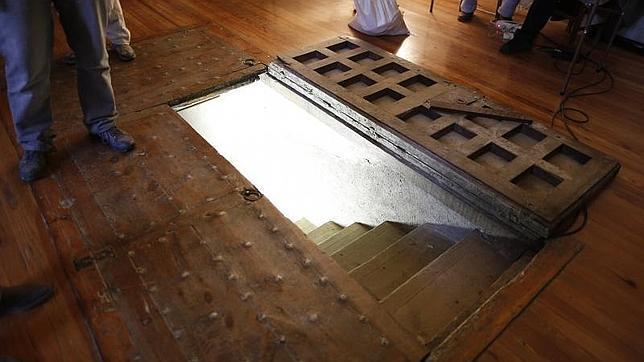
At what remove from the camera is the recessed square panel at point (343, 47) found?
104 inches

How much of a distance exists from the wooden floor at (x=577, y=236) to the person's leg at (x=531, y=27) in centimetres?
7

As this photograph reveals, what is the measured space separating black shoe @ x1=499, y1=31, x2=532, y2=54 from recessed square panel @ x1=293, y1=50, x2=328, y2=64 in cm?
112

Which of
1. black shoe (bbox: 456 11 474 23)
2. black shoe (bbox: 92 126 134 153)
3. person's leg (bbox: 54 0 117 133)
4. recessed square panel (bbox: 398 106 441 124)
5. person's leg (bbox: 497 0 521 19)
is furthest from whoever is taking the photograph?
black shoe (bbox: 456 11 474 23)

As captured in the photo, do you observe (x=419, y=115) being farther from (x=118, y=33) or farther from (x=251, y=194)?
(x=118, y=33)

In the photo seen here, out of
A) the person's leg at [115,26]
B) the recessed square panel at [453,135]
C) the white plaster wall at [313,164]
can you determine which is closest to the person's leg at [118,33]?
the person's leg at [115,26]

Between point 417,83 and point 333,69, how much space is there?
470mm

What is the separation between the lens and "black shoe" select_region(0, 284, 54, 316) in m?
1.16

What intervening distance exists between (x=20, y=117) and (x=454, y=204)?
1.63 m

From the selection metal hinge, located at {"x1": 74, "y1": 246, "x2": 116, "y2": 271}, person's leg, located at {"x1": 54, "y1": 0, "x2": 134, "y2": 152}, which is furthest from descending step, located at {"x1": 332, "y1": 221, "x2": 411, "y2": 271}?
person's leg, located at {"x1": 54, "y1": 0, "x2": 134, "y2": 152}

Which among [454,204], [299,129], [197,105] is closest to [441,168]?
[454,204]

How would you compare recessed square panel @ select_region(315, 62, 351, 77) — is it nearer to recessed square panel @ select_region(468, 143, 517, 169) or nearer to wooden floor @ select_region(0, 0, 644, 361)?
wooden floor @ select_region(0, 0, 644, 361)

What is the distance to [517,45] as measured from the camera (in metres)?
2.66

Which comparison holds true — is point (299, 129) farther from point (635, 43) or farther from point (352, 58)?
point (635, 43)

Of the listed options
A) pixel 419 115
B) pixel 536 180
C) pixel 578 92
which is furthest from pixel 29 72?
pixel 578 92
